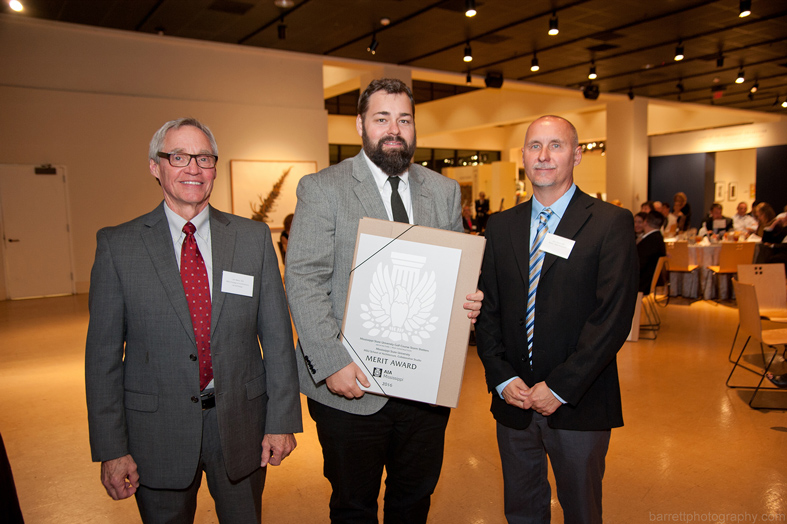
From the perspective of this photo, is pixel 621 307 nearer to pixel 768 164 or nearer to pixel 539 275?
pixel 539 275

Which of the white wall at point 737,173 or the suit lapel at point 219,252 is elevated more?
the white wall at point 737,173

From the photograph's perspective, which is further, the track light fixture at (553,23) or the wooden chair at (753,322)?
the track light fixture at (553,23)

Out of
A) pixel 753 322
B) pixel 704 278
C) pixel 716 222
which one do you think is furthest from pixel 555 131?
pixel 716 222

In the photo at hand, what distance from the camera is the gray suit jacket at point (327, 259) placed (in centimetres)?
168

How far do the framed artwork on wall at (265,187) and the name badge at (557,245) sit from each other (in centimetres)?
906

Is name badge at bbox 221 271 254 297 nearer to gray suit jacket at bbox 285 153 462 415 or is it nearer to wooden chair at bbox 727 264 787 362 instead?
gray suit jacket at bbox 285 153 462 415

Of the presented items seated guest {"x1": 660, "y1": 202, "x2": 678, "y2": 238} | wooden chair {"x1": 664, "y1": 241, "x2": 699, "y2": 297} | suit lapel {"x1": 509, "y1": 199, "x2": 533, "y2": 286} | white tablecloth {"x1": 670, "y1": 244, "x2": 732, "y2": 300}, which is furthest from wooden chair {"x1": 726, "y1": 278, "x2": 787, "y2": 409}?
seated guest {"x1": 660, "y1": 202, "x2": 678, "y2": 238}

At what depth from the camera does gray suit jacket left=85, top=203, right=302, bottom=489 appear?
1521 millimetres

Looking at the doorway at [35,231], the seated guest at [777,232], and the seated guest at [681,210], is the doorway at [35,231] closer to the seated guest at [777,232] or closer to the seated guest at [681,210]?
the seated guest at [777,232]

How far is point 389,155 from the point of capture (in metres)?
1.79

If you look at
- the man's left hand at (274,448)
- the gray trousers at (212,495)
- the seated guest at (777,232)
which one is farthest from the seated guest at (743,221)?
the gray trousers at (212,495)

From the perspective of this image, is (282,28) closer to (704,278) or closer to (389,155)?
(389,155)

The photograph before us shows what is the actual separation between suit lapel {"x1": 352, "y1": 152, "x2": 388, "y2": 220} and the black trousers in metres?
0.67

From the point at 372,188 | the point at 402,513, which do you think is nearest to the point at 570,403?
the point at 402,513
